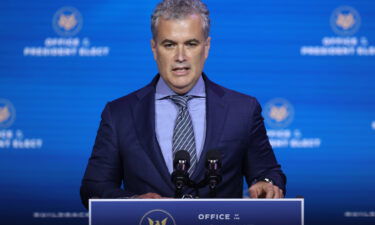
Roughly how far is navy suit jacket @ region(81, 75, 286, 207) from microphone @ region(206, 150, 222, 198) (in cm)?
36

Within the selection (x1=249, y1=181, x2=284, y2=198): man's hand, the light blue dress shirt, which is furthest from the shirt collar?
(x1=249, y1=181, x2=284, y2=198): man's hand

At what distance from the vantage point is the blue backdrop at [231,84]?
3.89 metres

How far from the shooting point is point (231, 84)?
3.87 m

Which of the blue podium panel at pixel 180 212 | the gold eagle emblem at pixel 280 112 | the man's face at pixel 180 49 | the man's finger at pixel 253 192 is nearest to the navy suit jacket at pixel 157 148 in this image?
the man's face at pixel 180 49

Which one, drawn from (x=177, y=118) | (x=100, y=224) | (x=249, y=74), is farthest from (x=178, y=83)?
(x=249, y=74)

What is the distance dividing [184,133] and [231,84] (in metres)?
1.62

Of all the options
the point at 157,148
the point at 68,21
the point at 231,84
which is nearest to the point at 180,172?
the point at 157,148

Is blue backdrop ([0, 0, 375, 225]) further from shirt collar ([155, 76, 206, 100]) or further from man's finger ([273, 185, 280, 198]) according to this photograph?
man's finger ([273, 185, 280, 198])

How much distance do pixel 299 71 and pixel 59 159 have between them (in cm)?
157

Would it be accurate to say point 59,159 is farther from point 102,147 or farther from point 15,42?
point 102,147

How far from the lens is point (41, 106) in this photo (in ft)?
13.0

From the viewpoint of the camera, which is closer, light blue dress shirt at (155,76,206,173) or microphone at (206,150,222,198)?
microphone at (206,150,222,198)

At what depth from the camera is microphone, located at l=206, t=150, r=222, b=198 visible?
1.81m

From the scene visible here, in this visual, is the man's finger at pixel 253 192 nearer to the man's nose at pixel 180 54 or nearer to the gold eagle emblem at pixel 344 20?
the man's nose at pixel 180 54
